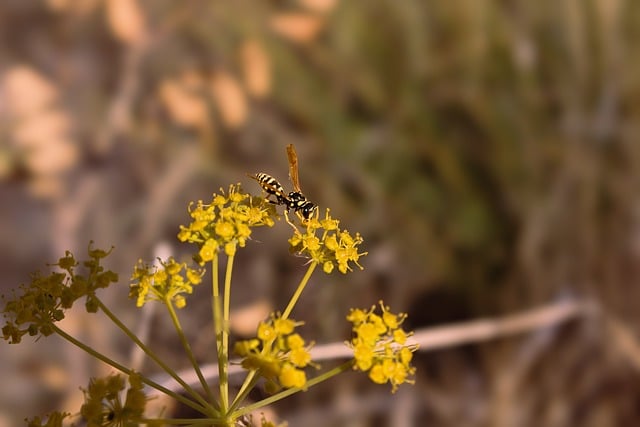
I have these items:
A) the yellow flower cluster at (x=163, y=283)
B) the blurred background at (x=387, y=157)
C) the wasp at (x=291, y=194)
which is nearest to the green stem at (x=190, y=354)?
the yellow flower cluster at (x=163, y=283)

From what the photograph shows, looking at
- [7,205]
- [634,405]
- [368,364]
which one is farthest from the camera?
[634,405]

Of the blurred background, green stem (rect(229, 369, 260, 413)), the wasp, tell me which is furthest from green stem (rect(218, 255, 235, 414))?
the blurred background

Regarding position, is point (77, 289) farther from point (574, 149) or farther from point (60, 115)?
point (574, 149)

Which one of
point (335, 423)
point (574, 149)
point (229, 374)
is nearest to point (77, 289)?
point (229, 374)

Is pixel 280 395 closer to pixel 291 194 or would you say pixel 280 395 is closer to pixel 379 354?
pixel 379 354

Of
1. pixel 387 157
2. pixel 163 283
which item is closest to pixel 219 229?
pixel 163 283

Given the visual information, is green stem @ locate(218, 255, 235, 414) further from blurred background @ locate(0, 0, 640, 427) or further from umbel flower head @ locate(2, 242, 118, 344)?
blurred background @ locate(0, 0, 640, 427)
